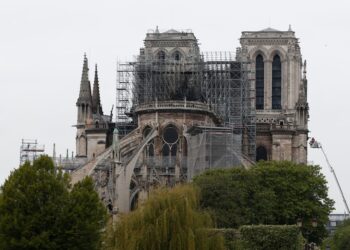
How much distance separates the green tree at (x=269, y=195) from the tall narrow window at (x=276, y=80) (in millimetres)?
26558

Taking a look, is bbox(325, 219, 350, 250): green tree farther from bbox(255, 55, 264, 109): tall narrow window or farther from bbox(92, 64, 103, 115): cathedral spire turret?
bbox(92, 64, 103, 115): cathedral spire turret

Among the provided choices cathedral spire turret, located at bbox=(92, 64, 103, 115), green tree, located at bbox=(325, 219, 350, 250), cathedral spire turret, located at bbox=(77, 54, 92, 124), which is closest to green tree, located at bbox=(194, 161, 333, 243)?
green tree, located at bbox=(325, 219, 350, 250)

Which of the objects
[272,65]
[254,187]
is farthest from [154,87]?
[254,187]

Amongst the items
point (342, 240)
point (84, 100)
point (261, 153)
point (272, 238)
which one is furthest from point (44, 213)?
point (84, 100)

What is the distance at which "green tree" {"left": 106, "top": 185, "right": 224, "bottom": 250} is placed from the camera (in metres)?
65.2

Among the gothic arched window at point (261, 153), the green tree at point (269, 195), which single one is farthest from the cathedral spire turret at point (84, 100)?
the green tree at point (269, 195)

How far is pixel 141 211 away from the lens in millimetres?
67625

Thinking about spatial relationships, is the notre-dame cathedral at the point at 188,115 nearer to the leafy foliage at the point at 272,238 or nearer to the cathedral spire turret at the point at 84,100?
the cathedral spire turret at the point at 84,100

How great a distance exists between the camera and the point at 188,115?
11431cm

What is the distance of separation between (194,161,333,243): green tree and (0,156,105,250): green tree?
23.3 m

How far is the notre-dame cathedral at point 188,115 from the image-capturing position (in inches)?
4336

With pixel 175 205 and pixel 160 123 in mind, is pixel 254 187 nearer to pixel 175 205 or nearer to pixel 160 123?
pixel 160 123

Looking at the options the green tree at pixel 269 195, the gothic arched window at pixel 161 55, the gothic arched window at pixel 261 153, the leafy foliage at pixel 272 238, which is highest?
the gothic arched window at pixel 161 55

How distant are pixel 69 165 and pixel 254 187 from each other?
101ft
